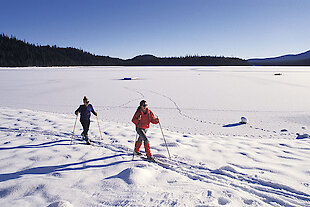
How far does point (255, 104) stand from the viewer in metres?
11.7

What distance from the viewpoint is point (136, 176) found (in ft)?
11.7

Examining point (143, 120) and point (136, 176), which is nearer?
point (136, 176)

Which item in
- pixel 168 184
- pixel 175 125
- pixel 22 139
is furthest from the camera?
pixel 175 125

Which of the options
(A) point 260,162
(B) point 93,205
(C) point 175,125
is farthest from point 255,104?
(B) point 93,205

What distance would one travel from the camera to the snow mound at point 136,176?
346 cm

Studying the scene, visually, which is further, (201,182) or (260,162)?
(260,162)

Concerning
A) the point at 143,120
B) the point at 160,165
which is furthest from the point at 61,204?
the point at 143,120

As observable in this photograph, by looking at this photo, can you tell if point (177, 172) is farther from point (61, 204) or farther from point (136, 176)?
point (61, 204)

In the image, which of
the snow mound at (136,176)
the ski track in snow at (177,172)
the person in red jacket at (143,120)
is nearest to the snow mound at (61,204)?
the ski track in snow at (177,172)

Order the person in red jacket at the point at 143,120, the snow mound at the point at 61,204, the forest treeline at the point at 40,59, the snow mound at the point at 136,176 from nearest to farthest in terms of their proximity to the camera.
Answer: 1. the snow mound at the point at 61,204
2. the snow mound at the point at 136,176
3. the person in red jacket at the point at 143,120
4. the forest treeline at the point at 40,59

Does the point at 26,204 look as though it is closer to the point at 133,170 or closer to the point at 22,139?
the point at 133,170

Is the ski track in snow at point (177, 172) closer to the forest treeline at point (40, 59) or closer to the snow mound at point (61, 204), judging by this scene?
the snow mound at point (61, 204)

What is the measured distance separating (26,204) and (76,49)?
172629 mm

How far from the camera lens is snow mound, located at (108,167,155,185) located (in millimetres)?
3462
